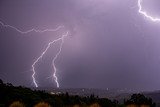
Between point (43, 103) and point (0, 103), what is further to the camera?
point (43, 103)

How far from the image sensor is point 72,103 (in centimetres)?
5741

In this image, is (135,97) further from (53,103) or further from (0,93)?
(0,93)

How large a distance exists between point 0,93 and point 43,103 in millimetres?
6938

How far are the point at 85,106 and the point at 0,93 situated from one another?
12.3m

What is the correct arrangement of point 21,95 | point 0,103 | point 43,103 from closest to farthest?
point 0,103
point 43,103
point 21,95

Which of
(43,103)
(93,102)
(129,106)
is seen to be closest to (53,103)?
(43,103)

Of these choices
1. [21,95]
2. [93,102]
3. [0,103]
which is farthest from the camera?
[93,102]

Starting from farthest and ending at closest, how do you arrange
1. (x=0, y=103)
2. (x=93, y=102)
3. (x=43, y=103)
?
1. (x=93, y=102)
2. (x=43, y=103)
3. (x=0, y=103)

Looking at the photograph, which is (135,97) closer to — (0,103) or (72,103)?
(72,103)

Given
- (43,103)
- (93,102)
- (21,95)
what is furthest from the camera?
(93,102)

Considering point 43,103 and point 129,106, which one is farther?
point 129,106

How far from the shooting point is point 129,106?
5600 centimetres

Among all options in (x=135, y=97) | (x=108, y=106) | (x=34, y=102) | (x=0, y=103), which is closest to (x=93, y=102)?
(x=108, y=106)

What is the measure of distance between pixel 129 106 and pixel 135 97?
530cm
